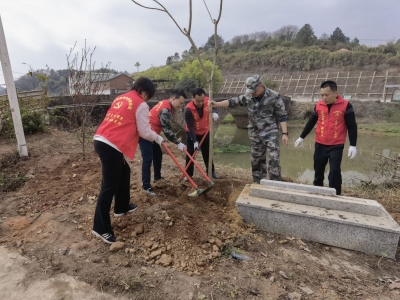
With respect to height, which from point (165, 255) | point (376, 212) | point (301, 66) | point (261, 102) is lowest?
point (165, 255)

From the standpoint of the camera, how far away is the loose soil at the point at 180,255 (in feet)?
6.32

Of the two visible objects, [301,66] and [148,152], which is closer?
[148,152]

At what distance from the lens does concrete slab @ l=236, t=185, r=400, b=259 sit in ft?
7.55

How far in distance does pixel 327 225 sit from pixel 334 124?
1.43 metres

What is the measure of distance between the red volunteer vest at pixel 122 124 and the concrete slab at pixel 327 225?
1.26 meters

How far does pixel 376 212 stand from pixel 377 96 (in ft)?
99.3

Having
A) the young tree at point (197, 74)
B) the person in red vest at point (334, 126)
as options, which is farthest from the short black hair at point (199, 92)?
the young tree at point (197, 74)

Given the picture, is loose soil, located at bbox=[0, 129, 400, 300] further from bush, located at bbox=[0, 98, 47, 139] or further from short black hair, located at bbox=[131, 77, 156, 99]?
bush, located at bbox=[0, 98, 47, 139]

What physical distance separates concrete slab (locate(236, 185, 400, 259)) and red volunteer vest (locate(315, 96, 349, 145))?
1.10 metres

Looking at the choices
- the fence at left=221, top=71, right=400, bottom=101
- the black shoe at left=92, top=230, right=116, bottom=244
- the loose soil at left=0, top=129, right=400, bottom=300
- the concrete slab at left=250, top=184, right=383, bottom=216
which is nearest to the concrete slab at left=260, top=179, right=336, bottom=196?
the concrete slab at left=250, top=184, right=383, bottom=216

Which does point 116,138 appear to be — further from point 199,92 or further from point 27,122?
point 27,122

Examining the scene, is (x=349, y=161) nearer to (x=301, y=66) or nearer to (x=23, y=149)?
(x=23, y=149)

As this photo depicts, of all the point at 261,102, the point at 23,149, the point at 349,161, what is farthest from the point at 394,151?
the point at 23,149

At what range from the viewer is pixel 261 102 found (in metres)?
3.55
